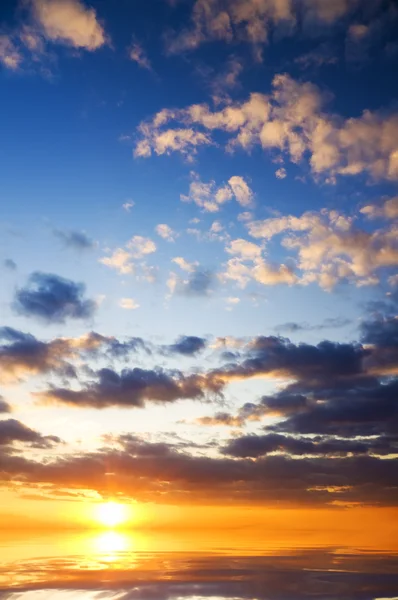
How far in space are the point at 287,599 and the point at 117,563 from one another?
197ft

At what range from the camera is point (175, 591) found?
7081 centimetres

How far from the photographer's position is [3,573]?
280 ft

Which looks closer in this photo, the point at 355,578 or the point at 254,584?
the point at 254,584

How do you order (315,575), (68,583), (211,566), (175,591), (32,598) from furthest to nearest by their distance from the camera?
(211,566) < (315,575) < (68,583) < (175,591) < (32,598)

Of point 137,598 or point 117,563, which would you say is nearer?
point 137,598

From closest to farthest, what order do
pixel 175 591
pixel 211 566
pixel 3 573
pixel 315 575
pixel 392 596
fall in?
pixel 392 596, pixel 175 591, pixel 3 573, pixel 315 575, pixel 211 566

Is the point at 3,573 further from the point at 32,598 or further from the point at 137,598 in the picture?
the point at 137,598

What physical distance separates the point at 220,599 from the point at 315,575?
37.1 metres

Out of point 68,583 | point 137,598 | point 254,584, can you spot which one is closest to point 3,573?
point 68,583

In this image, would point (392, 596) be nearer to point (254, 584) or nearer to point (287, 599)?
point (287, 599)

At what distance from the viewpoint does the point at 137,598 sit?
63.1m

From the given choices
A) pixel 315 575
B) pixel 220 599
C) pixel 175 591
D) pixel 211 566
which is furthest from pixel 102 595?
pixel 211 566

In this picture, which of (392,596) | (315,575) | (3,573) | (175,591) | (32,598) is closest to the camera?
(32,598)

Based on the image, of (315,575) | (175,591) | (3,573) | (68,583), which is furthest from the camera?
(315,575)
